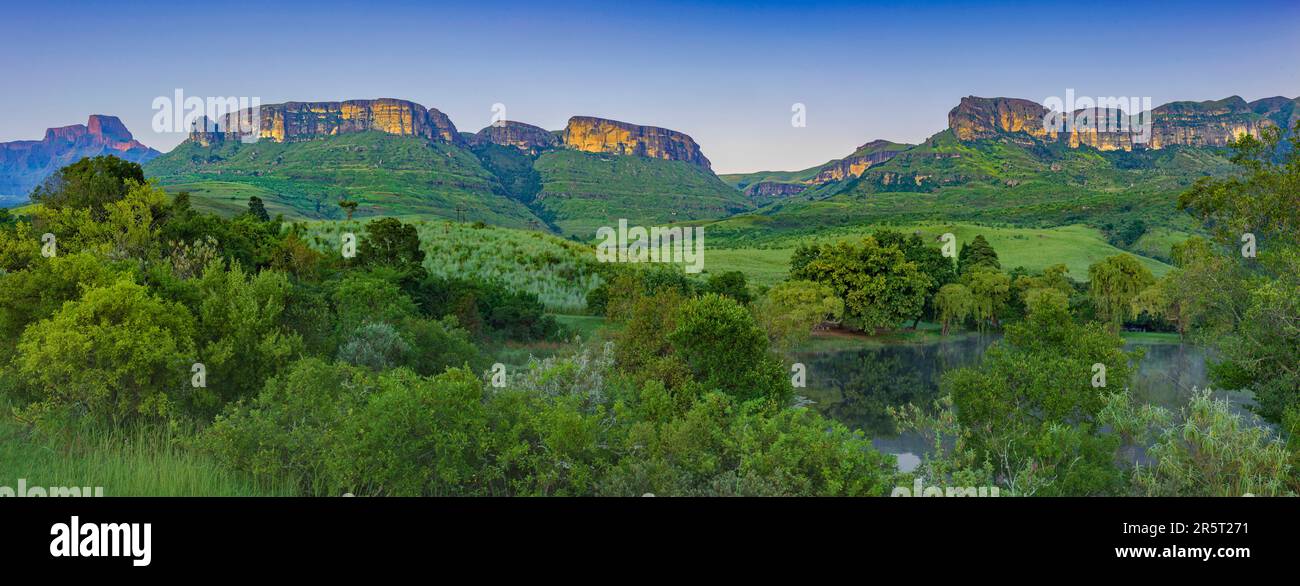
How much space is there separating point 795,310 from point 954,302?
11.8 meters

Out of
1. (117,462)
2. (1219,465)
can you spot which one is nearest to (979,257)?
(1219,465)

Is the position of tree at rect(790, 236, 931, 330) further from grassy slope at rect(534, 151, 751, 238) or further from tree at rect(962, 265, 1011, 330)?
grassy slope at rect(534, 151, 751, 238)

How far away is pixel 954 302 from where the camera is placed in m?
32.8

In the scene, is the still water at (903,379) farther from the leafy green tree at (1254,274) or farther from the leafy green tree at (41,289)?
the leafy green tree at (41,289)

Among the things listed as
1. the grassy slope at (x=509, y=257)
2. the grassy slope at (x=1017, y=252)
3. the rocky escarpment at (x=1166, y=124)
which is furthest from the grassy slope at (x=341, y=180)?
the rocky escarpment at (x=1166, y=124)

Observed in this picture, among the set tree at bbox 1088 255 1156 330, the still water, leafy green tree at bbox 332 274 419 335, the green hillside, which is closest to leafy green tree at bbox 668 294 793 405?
the still water

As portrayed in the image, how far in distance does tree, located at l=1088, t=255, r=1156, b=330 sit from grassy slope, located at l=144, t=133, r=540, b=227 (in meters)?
111

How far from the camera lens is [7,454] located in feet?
20.8

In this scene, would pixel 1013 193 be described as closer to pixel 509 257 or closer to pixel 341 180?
pixel 509 257

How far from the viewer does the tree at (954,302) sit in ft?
107

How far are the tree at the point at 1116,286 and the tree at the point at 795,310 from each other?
1292 centimetres

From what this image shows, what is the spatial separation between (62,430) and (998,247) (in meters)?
73.0

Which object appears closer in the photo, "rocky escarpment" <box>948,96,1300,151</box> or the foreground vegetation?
the foreground vegetation

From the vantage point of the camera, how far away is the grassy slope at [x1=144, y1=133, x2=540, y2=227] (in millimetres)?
127062
